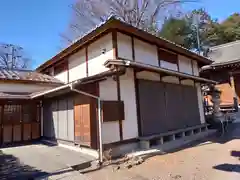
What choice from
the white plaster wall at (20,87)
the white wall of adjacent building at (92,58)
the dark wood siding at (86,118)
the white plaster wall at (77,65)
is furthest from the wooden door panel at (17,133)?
the dark wood siding at (86,118)

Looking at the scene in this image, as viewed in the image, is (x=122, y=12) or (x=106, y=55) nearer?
(x=106, y=55)

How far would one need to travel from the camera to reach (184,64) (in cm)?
1089

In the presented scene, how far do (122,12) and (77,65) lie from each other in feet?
33.1

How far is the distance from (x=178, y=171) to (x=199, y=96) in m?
7.48

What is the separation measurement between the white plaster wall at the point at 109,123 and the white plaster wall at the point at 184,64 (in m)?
5.16

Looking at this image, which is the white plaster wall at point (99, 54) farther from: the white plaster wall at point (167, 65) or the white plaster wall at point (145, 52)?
the white plaster wall at point (167, 65)

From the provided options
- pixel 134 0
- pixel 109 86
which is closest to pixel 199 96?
pixel 109 86

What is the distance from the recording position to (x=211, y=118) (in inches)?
463

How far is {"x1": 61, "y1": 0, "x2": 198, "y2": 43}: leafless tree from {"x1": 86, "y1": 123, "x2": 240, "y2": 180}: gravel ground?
13458 millimetres

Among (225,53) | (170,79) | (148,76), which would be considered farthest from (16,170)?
(225,53)

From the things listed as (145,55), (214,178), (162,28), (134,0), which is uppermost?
(134,0)

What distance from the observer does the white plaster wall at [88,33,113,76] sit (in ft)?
23.8

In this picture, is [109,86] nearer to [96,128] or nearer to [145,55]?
[96,128]

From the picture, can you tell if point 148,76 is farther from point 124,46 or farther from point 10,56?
point 10,56
